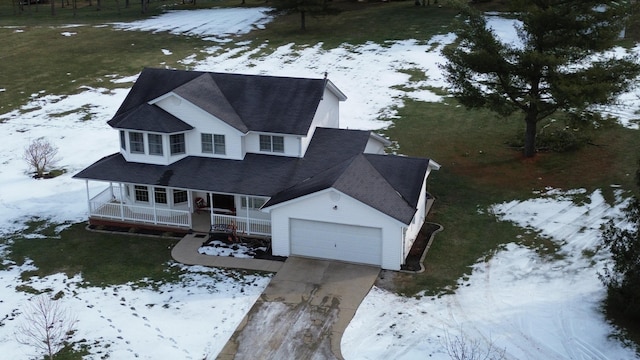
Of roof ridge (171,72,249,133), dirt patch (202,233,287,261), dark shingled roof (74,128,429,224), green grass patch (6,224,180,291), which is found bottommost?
green grass patch (6,224,180,291)

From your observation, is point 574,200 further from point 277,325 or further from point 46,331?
point 46,331

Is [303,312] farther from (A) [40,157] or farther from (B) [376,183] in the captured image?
(A) [40,157]

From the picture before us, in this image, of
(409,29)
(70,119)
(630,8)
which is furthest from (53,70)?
(630,8)

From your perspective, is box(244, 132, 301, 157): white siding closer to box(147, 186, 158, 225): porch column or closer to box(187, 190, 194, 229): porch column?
box(187, 190, 194, 229): porch column

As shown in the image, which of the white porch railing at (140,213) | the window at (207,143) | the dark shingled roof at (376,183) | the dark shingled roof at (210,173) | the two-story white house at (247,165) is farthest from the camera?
the window at (207,143)

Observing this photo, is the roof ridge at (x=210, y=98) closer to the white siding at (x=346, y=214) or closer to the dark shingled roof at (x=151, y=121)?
the dark shingled roof at (x=151, y=121)

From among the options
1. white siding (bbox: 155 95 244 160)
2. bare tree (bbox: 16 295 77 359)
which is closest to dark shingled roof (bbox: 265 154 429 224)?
white siding (bbox: 155 95 244 160)

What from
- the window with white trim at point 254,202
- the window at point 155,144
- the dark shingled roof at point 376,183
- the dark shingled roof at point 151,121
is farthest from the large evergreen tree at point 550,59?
the window at point 155,144

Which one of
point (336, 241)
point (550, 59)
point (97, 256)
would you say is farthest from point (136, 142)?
point (550, 59)
